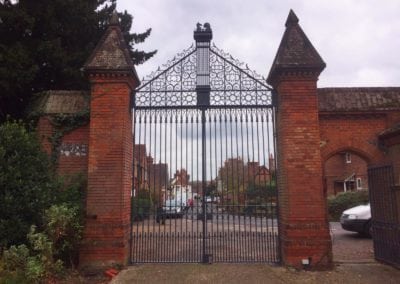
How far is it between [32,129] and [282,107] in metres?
5.92

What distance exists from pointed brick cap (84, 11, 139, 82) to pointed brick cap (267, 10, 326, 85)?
337 cm

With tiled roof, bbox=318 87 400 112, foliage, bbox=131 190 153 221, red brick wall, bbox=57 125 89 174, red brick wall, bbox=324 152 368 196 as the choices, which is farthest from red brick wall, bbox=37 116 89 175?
red brick wall, bbox=324 152 368 196

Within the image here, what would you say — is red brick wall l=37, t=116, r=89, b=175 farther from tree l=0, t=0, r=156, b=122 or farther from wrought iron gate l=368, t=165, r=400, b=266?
wrought iron gate l=368, t=165, r=400, b=266

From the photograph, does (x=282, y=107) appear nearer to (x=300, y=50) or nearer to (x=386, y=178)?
(x=300, y=50)

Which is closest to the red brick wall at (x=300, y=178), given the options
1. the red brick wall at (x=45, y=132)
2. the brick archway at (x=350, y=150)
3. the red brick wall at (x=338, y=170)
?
the brick archway at (x=350, y=150)

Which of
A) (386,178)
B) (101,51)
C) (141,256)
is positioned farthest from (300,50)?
(141,256)

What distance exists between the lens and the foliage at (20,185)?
7109 mm

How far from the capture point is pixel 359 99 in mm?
9031

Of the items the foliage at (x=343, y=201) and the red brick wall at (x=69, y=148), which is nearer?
the red brick wall at (x=69, y=148)

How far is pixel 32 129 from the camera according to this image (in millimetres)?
8797

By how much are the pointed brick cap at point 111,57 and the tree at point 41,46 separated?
1.97 m

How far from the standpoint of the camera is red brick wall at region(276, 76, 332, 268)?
789cm

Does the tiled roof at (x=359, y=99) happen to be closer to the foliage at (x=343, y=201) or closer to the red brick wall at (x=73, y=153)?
the red brick wall at (x=73, y=153)

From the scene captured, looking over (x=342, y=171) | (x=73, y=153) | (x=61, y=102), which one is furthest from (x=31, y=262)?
(x=342, y=171)
